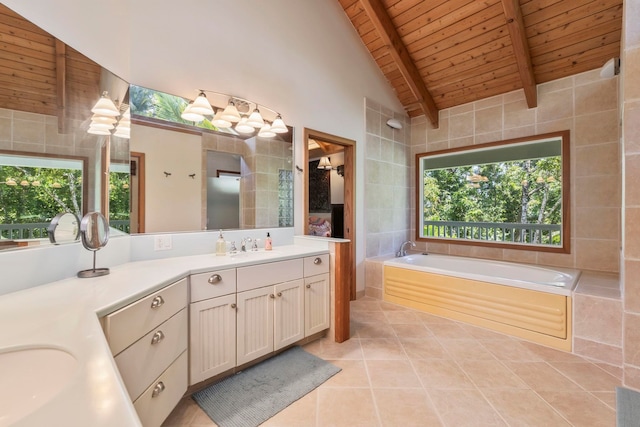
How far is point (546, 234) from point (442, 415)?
2998mm

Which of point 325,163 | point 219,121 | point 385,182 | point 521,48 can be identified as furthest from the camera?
point 325,163

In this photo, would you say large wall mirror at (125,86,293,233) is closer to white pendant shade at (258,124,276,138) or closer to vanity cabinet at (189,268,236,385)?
white pendant shade at (258,124,276,138)

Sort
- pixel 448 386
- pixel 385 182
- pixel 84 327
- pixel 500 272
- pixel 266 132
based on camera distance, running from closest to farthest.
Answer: pixel 84 327, pixel 448 386, pixel 266 132, pixel 500 272, pixel 385 182

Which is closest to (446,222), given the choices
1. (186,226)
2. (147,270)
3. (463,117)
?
(463,117)

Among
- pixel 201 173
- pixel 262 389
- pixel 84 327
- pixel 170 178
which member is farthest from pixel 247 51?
pixel 262 389

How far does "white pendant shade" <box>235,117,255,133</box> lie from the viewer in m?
2.42

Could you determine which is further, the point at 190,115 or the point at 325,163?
the point at 325,163

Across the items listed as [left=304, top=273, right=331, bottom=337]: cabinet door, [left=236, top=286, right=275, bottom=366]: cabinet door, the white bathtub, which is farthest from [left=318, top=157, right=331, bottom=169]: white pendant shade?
[left=236, top=286, right=275, bottom=366]: cabinet door

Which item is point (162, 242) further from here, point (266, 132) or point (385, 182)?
point (385, 182)

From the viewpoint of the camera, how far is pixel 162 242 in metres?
1.97

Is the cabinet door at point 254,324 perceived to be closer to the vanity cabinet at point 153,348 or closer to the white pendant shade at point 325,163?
the vanity cabinet at point 153,348

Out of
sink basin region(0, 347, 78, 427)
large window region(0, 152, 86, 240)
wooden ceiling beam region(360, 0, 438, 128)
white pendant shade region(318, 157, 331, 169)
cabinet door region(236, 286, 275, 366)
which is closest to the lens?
sink basin region(0, 347, 78, 427)

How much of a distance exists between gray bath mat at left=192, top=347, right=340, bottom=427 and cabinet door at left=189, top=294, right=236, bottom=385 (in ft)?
0.51

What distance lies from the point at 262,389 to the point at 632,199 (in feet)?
8.79
